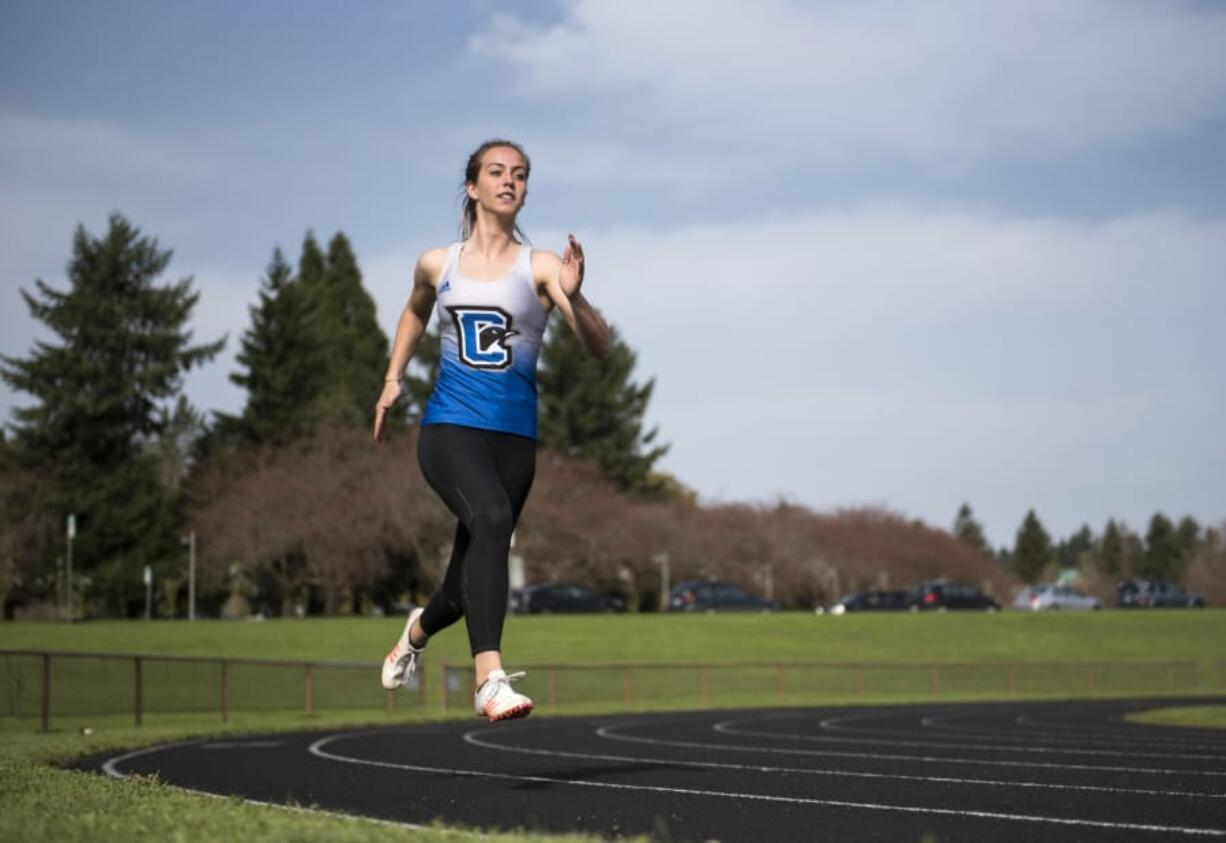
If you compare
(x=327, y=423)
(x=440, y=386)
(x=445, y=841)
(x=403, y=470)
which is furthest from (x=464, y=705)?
(x=327, y=423)

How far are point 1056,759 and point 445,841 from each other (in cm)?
756

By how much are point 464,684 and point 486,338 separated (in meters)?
28.1

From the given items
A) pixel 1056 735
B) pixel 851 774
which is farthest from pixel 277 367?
pixel 851 774

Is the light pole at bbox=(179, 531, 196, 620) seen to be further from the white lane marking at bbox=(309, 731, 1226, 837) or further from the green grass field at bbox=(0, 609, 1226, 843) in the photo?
the white lane marking at bbox=(309, 731, 1226, 837)

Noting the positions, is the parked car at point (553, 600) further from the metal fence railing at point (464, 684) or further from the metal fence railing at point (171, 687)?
the metal fence railing at point (171, 687)

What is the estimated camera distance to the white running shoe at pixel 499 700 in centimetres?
704

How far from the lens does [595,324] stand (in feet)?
24.1

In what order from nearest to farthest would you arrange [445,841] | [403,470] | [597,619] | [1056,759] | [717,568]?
[445,841] → [1056,759] → [597,619] → [403,470] → [717,568]

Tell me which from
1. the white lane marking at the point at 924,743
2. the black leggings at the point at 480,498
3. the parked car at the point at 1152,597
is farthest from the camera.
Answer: the parked car at the point at 1152,597

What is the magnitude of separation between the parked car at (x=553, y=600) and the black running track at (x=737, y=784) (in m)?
49.5

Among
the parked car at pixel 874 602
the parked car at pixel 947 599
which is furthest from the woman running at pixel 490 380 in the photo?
the parked car at pixel 947 599

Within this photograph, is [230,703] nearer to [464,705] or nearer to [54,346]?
[464,705]

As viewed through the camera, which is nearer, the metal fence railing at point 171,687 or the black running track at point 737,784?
the black running track at point 737,784

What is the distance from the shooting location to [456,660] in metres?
47.7
